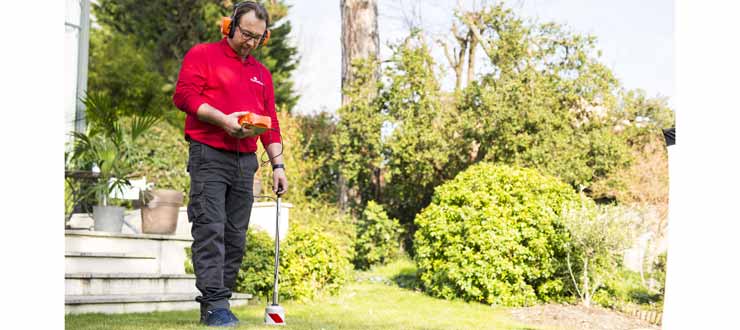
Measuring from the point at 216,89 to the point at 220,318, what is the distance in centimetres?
111

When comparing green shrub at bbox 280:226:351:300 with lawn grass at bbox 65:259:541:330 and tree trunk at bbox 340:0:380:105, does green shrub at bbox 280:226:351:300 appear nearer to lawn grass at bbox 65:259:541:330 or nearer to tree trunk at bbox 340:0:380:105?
lawn grass at bbox 65:259:541:330

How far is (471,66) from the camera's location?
12.8 metres

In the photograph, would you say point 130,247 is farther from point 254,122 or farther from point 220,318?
point 254,122

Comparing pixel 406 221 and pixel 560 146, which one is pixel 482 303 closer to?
pixel 560 146

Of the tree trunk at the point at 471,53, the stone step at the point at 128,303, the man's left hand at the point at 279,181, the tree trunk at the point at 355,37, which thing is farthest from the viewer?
the tree trunk at the point at 471,53

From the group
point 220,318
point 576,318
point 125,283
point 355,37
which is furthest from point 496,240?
point 355,37

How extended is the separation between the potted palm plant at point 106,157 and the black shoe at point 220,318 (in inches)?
Result: 128

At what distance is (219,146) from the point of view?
13.3 ft

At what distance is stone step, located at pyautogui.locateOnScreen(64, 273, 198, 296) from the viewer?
5605 millimetres

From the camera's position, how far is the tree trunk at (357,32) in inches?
466

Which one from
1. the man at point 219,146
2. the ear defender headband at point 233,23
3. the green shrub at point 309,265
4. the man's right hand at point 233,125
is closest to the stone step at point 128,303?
the green shrub at point 309,265

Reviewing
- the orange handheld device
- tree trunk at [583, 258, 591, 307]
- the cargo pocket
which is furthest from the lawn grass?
the orange handheld device

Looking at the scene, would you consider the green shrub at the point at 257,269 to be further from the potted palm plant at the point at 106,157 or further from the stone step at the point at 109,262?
the potted palm plant at the point at 106,157
